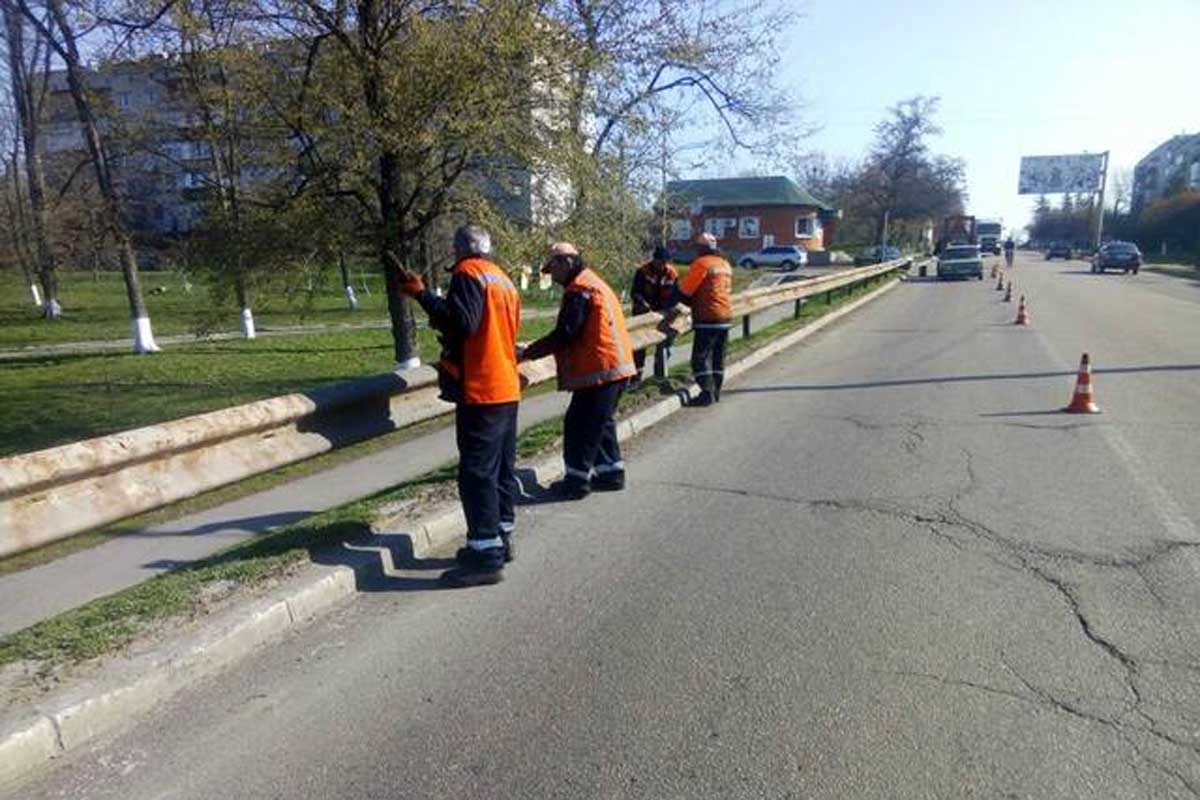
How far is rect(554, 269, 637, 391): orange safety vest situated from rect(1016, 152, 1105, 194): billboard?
9253cm

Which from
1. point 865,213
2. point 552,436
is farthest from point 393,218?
point 865,213

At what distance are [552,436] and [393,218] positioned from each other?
3.78 metres

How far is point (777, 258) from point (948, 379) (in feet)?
167

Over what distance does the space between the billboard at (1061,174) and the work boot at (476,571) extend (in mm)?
94360

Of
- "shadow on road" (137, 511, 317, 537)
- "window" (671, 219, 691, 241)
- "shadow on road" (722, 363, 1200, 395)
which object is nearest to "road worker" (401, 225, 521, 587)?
"shadow on road" (137, 511, 317, 537)

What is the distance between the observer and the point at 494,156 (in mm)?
10023

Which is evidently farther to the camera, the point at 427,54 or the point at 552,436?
the point at 427,54

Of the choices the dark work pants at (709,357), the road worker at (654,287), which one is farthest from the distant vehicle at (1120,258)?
the dark work pants at (709,357)

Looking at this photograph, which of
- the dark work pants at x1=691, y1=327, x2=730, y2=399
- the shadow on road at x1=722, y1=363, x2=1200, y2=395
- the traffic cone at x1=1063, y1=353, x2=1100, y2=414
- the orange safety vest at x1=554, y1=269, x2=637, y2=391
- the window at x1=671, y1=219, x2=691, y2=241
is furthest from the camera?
the window at x1=671, y1=219, x2=691, y2=241

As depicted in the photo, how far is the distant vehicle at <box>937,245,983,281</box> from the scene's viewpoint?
137 feet

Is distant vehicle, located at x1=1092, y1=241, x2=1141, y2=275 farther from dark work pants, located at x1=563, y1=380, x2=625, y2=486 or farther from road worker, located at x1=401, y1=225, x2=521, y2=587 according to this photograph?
road worker, located at x1=401, y1=225, x2=521, y2=587

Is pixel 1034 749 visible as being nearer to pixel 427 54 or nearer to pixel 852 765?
pixel 852 765

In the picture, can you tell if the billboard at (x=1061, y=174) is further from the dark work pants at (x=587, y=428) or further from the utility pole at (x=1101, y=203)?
the dark work pants at (x=587, y=428)

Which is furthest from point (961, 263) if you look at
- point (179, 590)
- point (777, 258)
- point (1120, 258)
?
point (179, 590)
